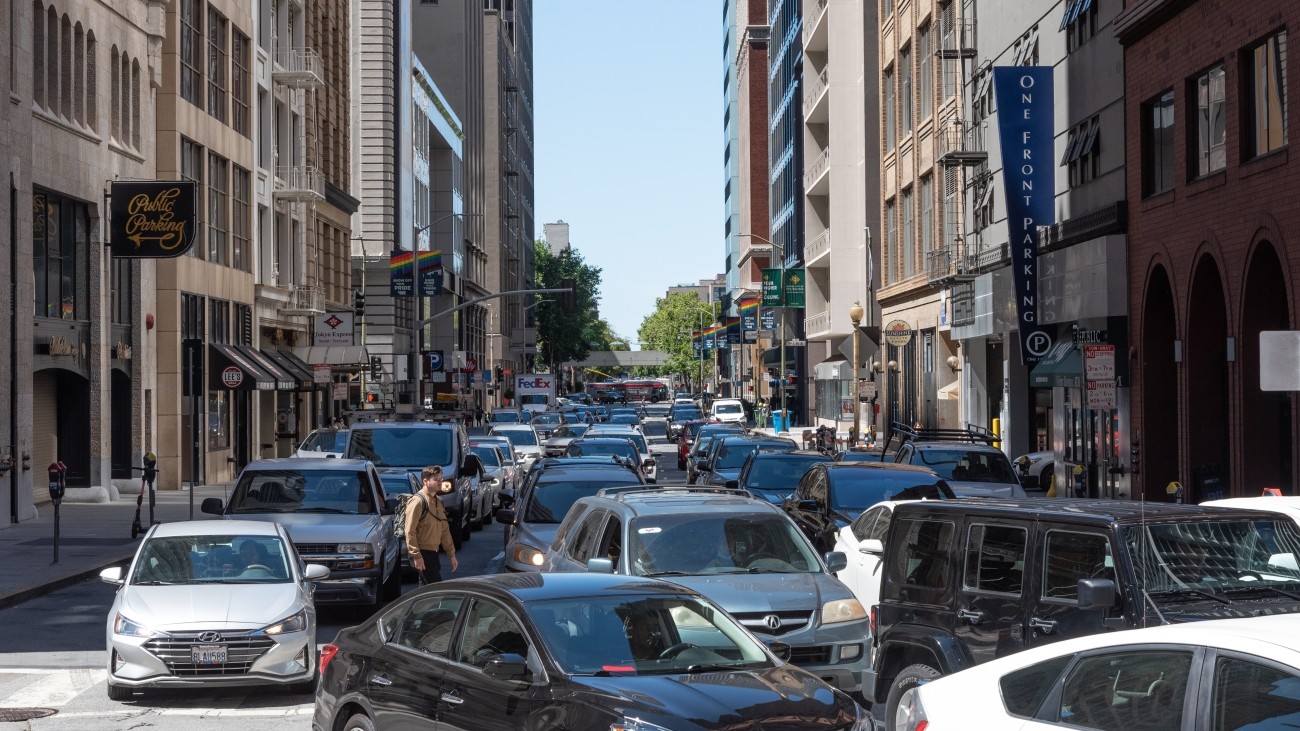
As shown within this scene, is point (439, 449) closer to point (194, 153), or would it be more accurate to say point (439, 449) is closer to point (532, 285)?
point (194, 153)

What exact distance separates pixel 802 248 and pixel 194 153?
4858 cm

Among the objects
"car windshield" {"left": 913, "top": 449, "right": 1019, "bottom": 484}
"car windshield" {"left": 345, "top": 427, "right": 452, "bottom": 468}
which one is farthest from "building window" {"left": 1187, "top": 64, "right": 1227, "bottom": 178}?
"car windshield" {"left": 345, "top": 427, "right": 452, "bottom": 468}

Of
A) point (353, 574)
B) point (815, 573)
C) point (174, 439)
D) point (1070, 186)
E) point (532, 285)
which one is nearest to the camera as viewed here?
point (815, 573)

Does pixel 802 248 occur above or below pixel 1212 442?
above

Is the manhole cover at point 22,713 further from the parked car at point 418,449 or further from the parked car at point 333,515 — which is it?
the parked car at point 418,449

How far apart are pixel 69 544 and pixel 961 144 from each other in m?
28.6

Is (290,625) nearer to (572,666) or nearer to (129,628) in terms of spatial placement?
(129,628)

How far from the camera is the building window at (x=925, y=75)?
50.6 m

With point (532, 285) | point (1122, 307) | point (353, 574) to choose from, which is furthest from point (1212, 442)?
point (532, 285)

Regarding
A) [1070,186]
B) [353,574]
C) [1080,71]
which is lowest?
[353,574]

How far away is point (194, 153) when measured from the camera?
43781 millimetres

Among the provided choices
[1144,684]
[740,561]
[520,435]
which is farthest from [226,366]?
[1144,684]

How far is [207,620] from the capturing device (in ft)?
42.3

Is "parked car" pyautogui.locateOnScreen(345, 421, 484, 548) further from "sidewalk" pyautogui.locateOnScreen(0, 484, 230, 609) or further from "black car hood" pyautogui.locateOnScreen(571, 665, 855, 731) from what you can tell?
"black car hood" pyautogui.locateOnScreen(571, 665, 855, 731)
